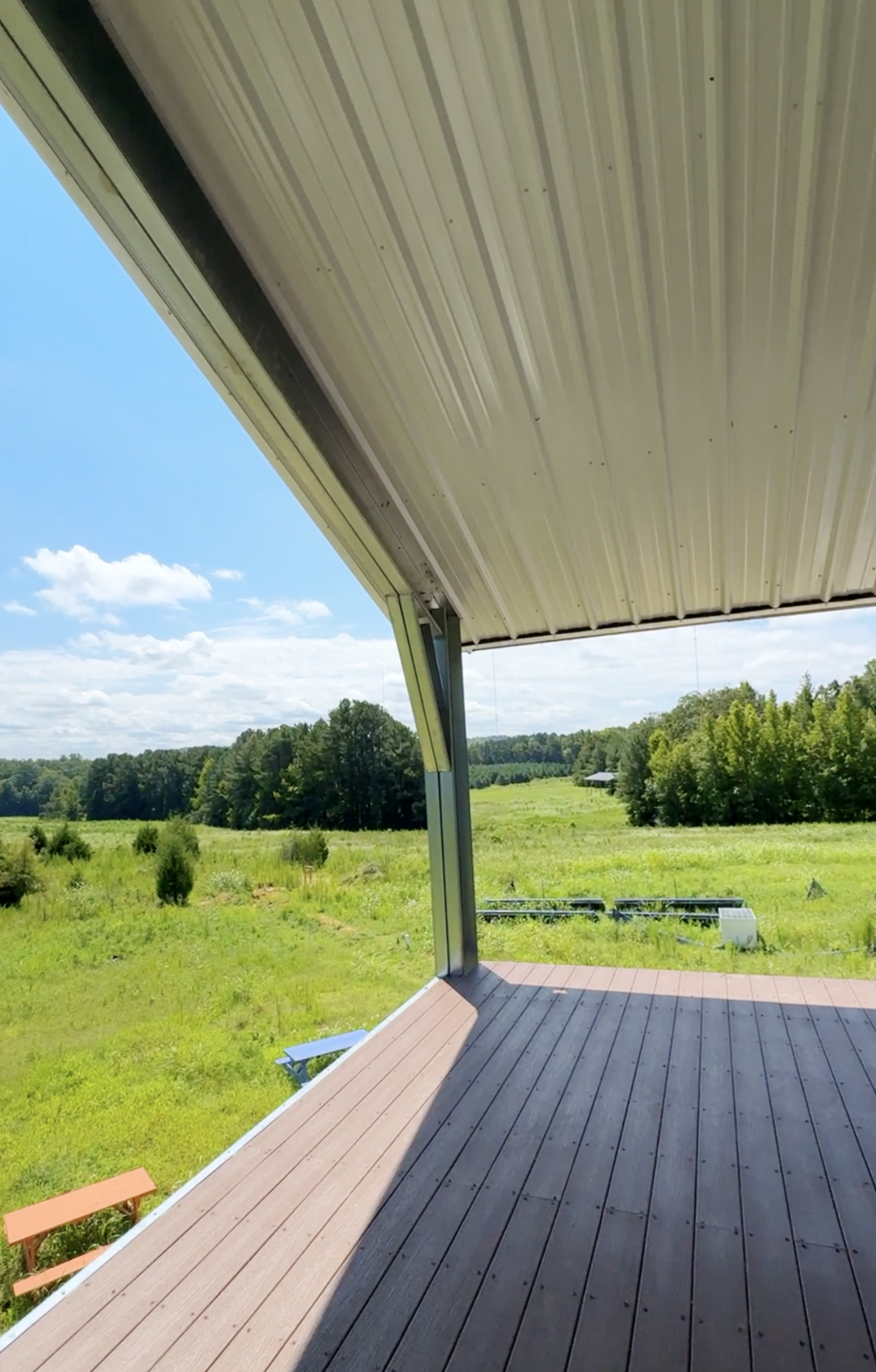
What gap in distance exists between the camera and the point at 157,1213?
76.4 inches

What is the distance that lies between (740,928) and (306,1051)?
2.88m

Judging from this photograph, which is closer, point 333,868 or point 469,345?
point 469,345

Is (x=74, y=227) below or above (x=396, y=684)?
above

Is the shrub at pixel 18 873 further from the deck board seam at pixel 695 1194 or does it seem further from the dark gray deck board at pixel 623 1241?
the deck board seam at pixel 695 1194

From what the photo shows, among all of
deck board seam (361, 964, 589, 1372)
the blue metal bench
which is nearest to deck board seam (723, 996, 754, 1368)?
deck board seam (361, 964, 589, 1372)

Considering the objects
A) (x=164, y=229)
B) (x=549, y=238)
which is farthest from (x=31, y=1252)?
(x=549, y=238)

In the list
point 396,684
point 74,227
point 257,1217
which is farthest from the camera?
point 396,684

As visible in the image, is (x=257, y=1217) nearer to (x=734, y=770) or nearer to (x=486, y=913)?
(x=486, y=913)

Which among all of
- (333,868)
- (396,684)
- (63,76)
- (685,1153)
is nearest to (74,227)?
(63,76)

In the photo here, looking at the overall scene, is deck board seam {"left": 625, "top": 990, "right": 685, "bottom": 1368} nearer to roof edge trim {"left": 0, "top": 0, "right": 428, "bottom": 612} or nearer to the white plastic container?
the white plastic container

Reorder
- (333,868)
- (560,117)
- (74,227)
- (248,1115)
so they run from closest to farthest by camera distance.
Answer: (560,117) → (74,227) → (248,1115) → (333,868)

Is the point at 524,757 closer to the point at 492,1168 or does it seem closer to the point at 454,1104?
the point at 454,1104

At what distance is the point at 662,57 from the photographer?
1388mm

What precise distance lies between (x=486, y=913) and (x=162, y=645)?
3.20 metres
